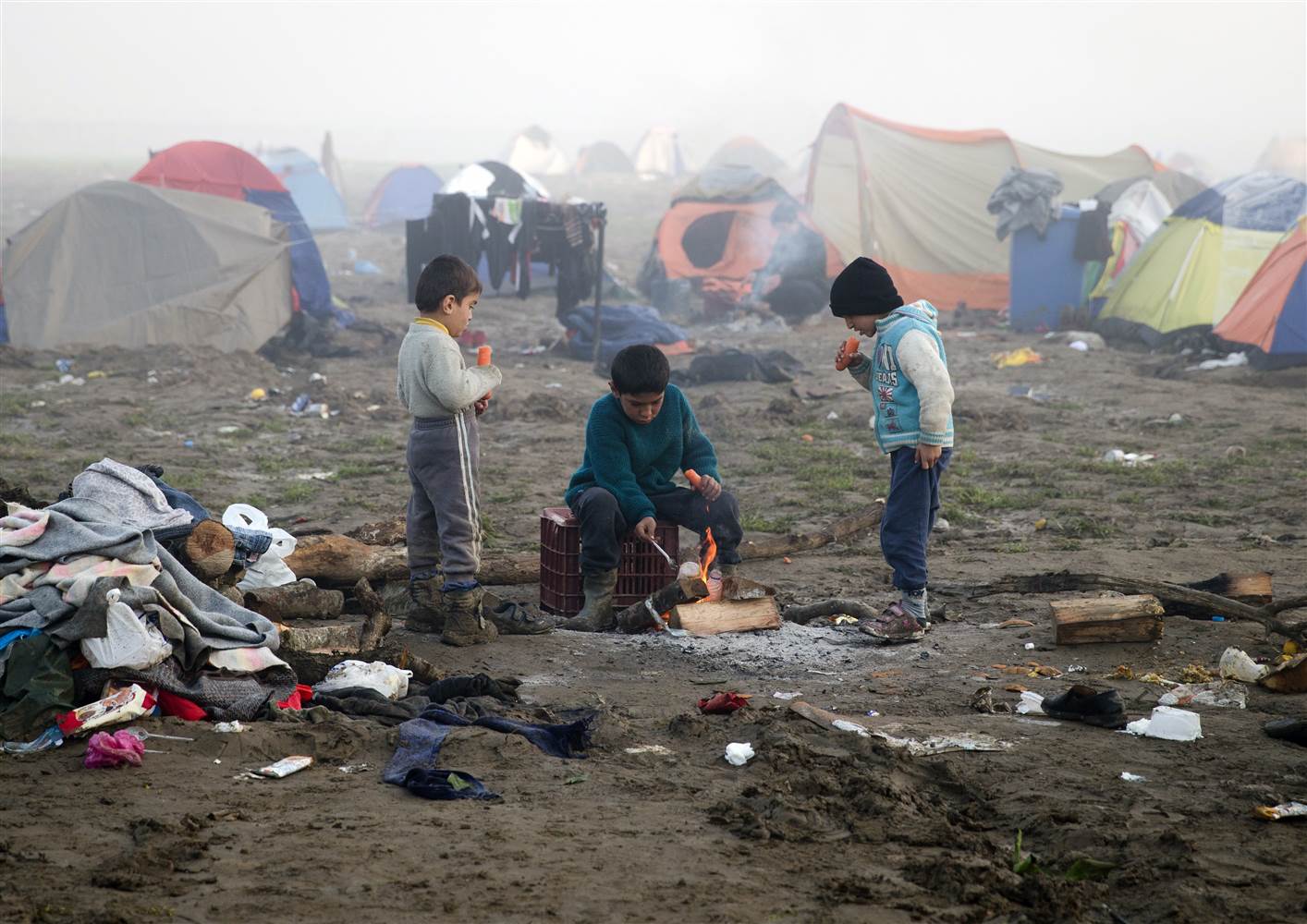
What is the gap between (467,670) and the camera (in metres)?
5.05

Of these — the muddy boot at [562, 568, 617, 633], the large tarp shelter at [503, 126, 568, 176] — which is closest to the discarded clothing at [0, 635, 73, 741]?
the muddy boot at [562, 568, 617, 633]

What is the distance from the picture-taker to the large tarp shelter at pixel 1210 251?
51.2 feet

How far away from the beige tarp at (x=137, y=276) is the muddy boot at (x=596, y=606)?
10778mm

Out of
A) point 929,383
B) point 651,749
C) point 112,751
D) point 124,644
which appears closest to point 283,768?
point 112,751

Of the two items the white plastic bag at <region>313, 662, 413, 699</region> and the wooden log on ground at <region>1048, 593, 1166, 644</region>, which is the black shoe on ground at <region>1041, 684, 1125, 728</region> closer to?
the wooden log on ground at <region>1048, 593, 1166, 644</region>

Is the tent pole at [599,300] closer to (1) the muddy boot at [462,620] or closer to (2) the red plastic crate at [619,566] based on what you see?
(2) the red plastic crate at [619,566]

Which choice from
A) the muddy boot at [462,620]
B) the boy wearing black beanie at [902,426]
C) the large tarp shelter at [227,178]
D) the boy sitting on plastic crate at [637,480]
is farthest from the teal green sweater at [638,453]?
the large tarp shelter at [227,178]

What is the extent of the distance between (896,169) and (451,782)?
19.5 m

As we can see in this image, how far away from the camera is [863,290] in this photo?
552 centimetres

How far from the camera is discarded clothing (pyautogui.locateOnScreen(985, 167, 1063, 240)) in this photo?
17.7 meters

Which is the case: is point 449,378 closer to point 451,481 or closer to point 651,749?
point 451,481

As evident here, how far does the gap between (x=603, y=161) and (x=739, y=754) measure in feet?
163

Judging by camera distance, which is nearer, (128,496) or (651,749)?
(651,749)

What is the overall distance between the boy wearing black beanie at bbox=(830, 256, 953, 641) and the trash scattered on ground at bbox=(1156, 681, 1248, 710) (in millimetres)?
1214
